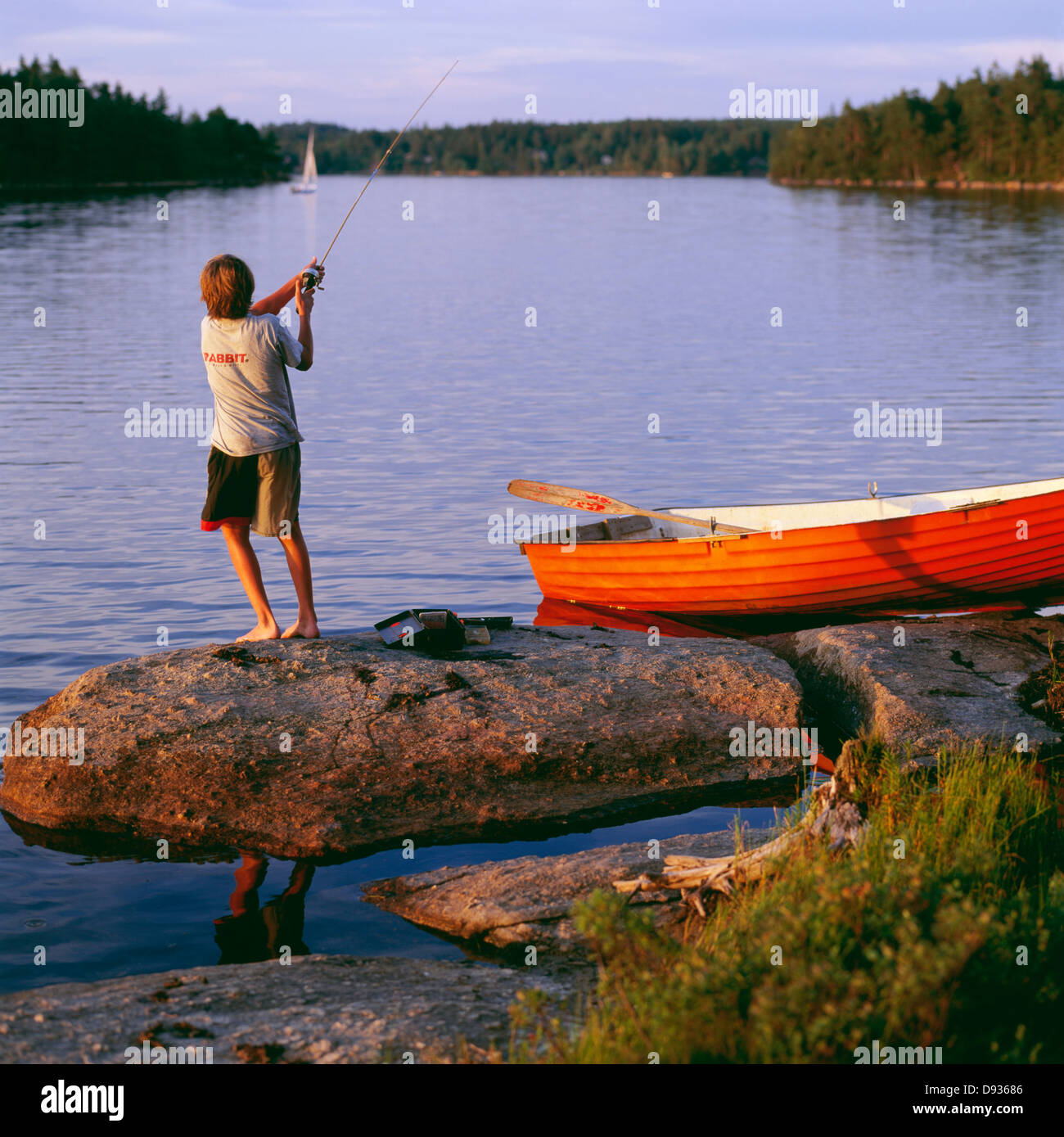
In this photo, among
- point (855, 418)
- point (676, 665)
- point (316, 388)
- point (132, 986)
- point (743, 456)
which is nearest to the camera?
point (132, 986)

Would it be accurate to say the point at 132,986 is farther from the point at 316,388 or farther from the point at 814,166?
the point at 814,166

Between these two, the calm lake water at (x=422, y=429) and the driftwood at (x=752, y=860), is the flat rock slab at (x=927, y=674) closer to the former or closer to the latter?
the calm lake water at (x=422, y=429)

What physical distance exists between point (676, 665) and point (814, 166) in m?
173

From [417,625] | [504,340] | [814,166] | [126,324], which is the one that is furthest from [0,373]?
[814,166]

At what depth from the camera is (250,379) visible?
773 cm

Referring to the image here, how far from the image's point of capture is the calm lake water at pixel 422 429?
7.12 m

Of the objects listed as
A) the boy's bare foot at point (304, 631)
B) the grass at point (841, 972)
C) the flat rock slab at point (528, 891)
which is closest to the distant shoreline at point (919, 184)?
the boy's bare foot at point (304, 631)

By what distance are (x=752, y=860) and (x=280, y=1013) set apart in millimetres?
2132

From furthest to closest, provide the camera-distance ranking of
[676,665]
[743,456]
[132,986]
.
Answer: [743,456], [676,665], [132,986]

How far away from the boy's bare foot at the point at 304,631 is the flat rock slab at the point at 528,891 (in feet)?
6.69

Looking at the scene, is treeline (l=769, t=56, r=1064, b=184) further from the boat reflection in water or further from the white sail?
the boat reflection in water
